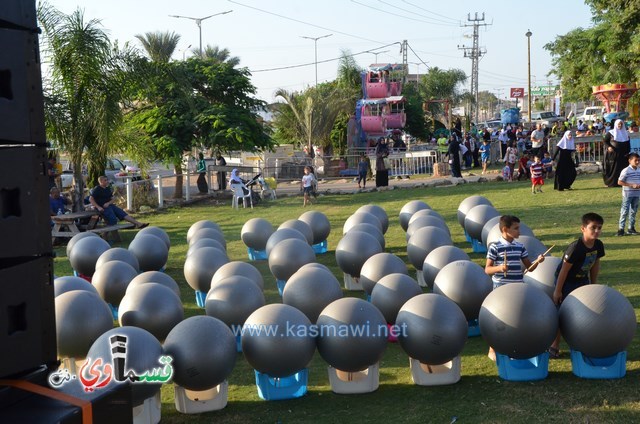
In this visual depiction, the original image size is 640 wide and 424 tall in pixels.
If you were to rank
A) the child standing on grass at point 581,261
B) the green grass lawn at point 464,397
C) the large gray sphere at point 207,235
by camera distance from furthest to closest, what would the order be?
the large gray sphere at point 207,235
the child standing on grass at point 581,261
the green grass lawn at point 464,397

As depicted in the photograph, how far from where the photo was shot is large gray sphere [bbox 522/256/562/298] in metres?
9.29

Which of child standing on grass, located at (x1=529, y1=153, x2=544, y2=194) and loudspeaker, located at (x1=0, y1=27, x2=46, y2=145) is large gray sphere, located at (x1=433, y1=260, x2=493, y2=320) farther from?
child standing on grass, located at (x1=529, y1=153, x2=544, y2=194)

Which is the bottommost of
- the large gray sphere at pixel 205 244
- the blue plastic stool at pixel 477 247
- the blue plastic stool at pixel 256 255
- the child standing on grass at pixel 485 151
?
the blue plastic stool at pixel 256 255

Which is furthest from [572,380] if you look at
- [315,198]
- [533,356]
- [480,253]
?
[315,198]

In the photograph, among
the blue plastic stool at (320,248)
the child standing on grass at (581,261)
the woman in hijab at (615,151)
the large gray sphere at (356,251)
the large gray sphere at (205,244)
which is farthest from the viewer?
the woman in hijab at (615,151)

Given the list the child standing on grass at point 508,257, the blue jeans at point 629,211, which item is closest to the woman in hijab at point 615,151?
the blue jeans at point 629,211

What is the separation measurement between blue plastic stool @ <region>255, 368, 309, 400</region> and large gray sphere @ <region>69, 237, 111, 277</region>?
6576mm

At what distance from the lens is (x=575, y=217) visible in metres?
17.5

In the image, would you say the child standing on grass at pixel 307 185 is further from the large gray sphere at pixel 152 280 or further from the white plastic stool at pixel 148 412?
the white plastic stool at pixel 148 412

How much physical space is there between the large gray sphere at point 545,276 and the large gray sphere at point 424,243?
277 centimetres

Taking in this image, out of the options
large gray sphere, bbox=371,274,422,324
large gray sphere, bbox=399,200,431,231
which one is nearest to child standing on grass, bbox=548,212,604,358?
large gray sphere, bbox=371,274,422,324

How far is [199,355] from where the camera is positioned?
23.6 ft

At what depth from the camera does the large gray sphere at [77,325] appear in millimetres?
8227

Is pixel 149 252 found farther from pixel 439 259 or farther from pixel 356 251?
pixel 439 259
